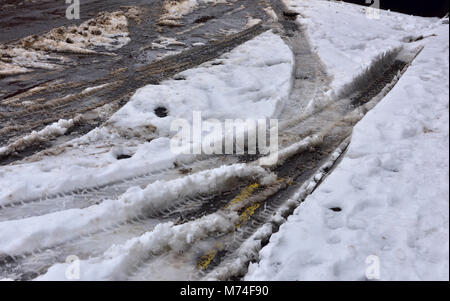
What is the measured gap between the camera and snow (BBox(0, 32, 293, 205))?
3.87 m

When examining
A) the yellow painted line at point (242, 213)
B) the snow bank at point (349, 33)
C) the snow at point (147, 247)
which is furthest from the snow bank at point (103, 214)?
the snow bank at point (349, 33)

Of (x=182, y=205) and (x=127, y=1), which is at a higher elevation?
(x=127, y=1)

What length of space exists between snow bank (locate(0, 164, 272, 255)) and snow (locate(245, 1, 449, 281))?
91cm

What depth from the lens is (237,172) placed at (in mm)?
4059

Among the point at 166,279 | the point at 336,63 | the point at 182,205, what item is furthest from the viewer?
the point at 336,63

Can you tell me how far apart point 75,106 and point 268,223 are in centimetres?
350

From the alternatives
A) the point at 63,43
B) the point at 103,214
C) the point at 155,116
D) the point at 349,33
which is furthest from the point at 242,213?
the point at 349,33

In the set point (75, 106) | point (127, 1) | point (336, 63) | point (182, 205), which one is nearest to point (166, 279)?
point (182, 205)

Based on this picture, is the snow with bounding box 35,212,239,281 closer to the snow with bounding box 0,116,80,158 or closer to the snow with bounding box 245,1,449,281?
the snow with bounding box 245,1,449,281

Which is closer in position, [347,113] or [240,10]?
[347,113]

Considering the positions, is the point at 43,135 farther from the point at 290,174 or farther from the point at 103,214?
the point at 290,174
